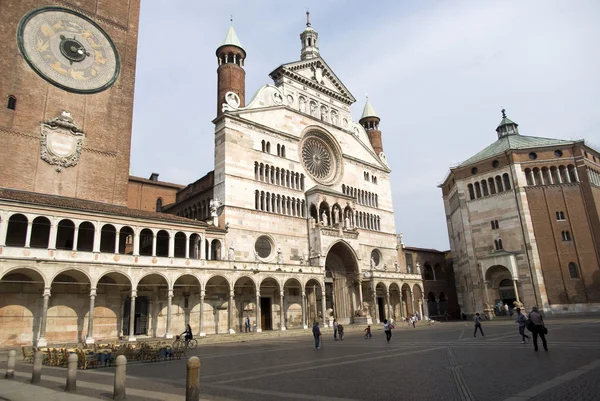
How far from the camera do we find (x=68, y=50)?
3098cm

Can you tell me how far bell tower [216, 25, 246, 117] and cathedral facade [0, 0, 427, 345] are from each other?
143 millimetres

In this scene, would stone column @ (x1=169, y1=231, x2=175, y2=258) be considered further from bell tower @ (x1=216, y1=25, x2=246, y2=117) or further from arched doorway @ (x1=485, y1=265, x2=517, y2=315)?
arched doorway @ (x1=485, y1=265, x2=517, y2=315)

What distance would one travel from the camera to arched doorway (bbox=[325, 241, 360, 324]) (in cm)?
3984

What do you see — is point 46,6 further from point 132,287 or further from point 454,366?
point 454,366

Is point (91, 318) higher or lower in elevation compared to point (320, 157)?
lower

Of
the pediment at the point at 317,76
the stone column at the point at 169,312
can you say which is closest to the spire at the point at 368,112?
the pediment at the point at 317,76

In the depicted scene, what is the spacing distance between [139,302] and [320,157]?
23153 mm

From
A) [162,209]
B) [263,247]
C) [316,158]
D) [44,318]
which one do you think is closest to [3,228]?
[44,318]

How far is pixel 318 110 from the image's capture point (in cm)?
4419

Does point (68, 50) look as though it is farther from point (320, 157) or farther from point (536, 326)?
point (536, 326)

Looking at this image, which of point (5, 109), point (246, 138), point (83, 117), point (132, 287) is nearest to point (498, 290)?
point (246, 138)

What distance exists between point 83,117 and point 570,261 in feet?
158

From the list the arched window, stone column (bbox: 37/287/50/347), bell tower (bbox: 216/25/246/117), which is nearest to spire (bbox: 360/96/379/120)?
the arched window

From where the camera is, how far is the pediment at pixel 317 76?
138 feet
